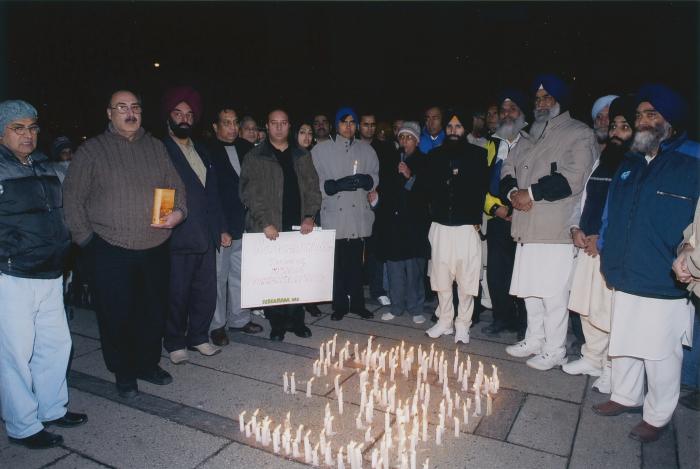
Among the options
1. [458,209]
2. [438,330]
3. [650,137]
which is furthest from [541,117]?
[438,330]

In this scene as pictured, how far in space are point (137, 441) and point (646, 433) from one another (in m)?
3.90

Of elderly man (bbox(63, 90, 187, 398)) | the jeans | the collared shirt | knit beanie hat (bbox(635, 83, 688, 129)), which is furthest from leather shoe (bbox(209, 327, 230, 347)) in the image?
knit beanie hat (bbox(635, 83, 688, 129))

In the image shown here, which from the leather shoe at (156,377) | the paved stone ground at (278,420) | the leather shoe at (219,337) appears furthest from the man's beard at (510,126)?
the leather shoe at (156,377)

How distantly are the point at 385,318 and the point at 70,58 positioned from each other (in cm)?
1711

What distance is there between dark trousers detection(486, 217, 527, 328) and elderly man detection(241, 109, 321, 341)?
7.32ft

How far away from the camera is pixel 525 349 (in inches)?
207

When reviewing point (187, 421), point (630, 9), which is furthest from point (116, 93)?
point (630, 9)

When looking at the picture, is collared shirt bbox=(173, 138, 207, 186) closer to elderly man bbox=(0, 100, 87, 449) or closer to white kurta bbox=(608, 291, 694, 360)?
elderly man bbox=(0, 100, 87, 449)

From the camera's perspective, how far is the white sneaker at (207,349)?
5368 mm

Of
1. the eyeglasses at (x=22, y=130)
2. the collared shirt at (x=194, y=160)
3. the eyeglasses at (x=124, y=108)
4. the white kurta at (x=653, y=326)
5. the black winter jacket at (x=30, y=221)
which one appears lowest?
the white kurta at (x=653, y=326)

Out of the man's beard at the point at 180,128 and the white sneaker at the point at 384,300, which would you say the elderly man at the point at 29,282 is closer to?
the man's beard at the point at 180,128

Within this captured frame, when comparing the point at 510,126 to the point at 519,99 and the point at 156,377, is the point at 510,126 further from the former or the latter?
the point at 156,377

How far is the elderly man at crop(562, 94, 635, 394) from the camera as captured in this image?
174 inches

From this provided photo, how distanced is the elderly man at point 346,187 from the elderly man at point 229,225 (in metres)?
1.08
